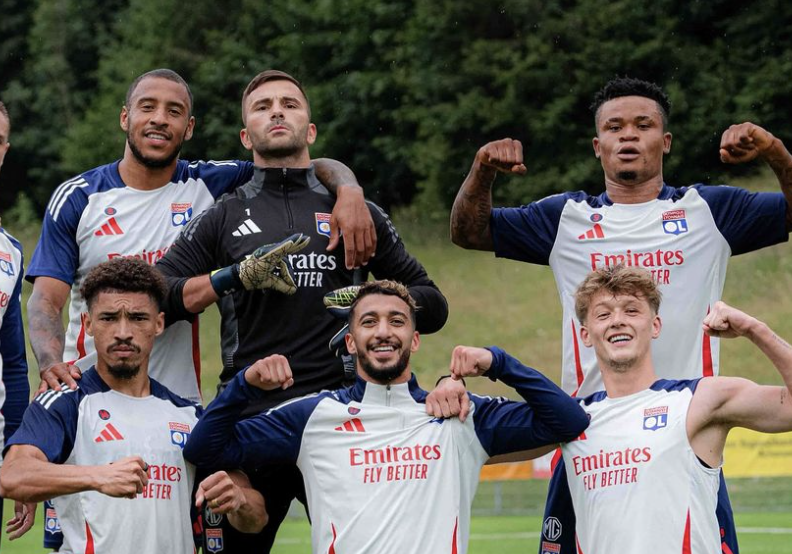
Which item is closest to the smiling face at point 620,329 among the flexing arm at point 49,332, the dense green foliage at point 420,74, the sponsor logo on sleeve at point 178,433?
the sponsor logo on sleeve at point 178,433

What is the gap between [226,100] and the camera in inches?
1663

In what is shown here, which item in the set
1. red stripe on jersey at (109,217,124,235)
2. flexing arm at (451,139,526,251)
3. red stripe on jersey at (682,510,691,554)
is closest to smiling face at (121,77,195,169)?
red stripe on jersey at (109,217,124,235)

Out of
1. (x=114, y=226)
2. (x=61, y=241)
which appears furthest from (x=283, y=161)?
(x=61, y=241)

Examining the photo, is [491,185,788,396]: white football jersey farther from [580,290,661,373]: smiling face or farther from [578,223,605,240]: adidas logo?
[580,290,661,373]: smiling face

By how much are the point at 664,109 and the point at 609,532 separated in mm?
2375

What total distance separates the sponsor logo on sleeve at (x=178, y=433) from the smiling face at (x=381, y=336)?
0.91 metres

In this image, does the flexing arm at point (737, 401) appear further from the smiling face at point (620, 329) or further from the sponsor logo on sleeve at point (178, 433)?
the sponsor logo on sleeve at point (178, 433)

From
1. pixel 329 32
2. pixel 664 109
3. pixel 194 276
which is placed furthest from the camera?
pixel 329 32

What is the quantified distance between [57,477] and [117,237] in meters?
1.70

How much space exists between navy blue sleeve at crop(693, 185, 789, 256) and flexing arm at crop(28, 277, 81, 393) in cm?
334

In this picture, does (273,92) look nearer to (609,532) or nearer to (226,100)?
(609,532)

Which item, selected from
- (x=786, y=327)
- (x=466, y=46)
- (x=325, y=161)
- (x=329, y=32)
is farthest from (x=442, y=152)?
(x=325, y=161)

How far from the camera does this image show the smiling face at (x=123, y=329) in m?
6.11

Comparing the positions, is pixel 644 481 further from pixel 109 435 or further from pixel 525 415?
pixel 109 435
